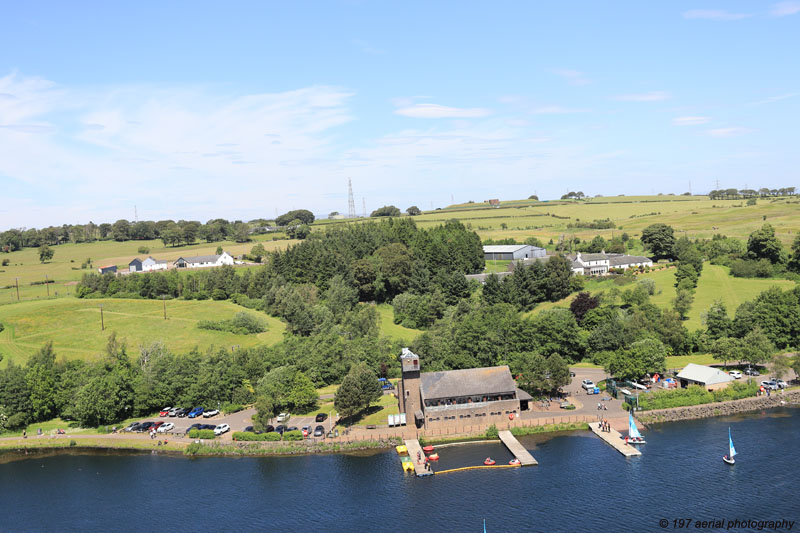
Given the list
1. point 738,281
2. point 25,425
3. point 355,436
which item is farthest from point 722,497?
point 25,425

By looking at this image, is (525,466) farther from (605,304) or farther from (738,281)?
(738,281)

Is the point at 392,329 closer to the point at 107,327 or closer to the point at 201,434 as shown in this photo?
the point at 201,434

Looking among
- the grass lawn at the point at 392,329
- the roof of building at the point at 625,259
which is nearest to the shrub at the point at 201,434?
the grass lawn at the point at 392,329

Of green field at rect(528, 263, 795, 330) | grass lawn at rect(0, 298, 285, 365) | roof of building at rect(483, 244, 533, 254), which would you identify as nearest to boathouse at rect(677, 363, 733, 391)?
green field at rect(528, 263, 795, 330)

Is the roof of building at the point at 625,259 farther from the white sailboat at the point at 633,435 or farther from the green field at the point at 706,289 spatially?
the white sailboat at the point at 633,435

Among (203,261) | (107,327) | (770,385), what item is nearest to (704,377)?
(770,385)

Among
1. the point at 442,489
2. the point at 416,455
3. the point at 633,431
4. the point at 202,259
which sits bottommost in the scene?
the point at 442,489

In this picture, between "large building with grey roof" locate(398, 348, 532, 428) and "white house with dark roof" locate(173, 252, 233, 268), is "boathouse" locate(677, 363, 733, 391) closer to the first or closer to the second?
"large building with grey roof" locate(398, 348, 532, 428)
